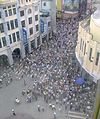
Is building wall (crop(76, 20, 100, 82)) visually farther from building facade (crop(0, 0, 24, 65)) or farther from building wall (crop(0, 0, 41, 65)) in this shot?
building facade (crop(0, 0, 24, 65))

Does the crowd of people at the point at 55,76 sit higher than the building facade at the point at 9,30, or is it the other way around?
the building facade at the point at 9,30

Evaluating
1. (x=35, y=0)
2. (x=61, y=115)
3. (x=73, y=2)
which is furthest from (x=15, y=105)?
(x=73, y=2)

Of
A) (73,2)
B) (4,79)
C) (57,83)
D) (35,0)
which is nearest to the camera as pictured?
(57,83)

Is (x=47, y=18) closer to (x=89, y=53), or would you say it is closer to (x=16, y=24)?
(x=16, y=24)

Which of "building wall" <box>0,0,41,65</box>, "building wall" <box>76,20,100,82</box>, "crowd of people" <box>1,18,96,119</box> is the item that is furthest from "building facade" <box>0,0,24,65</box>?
"building wall" <box>76,20,100,82</box>

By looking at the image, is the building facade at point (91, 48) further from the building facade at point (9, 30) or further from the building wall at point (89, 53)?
the building facade at point (9, 30)

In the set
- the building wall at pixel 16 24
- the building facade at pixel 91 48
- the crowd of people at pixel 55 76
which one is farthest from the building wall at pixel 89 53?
the building wall at pixel 16 24

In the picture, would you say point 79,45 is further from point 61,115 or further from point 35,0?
point 35,0
